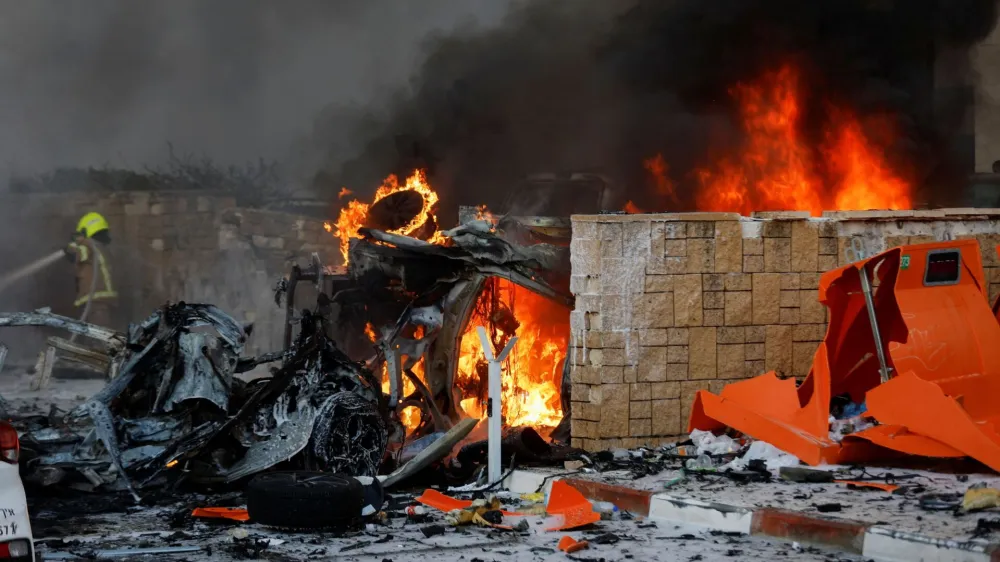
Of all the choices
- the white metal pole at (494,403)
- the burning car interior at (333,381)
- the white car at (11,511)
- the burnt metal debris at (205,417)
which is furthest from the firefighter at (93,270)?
the white car at (11,511)

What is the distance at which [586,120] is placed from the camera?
18719 millimetres

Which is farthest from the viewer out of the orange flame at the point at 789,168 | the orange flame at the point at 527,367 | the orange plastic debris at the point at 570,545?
the orange flame at the point at 789,168

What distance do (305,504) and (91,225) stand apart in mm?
13204

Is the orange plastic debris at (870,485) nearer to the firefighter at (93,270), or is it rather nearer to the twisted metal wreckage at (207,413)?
the twisted metal wreckage at (207,413)

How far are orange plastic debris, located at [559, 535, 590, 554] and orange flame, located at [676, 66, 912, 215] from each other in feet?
29.6

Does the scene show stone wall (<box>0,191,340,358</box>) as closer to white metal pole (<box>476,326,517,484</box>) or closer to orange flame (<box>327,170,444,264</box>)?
orange flame (<box>327,170,444,264</box>)

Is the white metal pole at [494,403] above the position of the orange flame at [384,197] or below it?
below

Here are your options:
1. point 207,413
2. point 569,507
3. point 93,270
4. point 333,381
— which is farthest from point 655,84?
point 569,507

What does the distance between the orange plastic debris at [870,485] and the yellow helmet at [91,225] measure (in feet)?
47.4

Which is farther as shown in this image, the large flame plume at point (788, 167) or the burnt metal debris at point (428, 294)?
the large flame plume at point (788, 167)

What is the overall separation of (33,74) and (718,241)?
1592cm

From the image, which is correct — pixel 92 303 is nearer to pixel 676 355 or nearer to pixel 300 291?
→ pixel 300 291

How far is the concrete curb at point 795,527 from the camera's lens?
19.2ft

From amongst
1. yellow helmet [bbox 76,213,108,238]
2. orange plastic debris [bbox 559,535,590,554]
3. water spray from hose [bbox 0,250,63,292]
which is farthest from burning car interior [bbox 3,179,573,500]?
water spray from hose [bbox 0,250,63,292]
